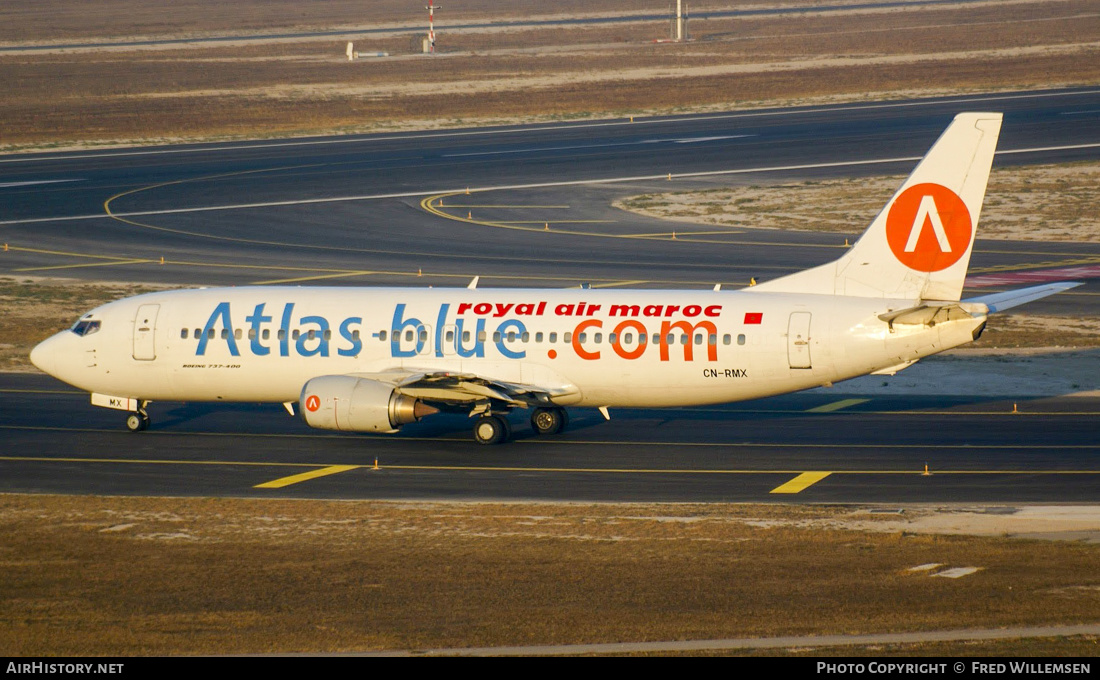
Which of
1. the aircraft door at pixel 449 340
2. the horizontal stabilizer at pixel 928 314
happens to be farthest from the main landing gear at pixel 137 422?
the horizontal stabilizer at pixel 928 314

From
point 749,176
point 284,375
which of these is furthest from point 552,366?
point 749,176

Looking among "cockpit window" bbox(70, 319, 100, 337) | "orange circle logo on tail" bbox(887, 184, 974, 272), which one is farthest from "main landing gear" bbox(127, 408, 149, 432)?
"orange circle logo on tail" bbox(887, 184, 974, 272)

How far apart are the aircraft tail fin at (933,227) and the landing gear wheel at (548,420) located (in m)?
9.31

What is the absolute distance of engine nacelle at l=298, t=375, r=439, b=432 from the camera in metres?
40.5

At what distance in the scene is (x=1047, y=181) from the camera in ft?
282

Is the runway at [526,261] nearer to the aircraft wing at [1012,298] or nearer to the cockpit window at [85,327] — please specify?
the cockpit window at [85,327]

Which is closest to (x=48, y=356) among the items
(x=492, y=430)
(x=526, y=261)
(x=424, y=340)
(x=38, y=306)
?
(x=424, y=340)

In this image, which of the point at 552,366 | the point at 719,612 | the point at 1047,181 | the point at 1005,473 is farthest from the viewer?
the point at 1047,181

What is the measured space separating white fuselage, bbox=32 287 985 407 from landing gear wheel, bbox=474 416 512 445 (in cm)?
134

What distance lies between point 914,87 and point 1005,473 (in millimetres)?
91968

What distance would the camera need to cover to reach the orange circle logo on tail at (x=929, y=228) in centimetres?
3881

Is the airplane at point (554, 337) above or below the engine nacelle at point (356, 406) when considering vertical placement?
above

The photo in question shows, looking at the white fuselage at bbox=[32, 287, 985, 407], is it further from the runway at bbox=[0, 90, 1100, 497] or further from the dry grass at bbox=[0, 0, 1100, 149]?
the dry grass at bbox=[0, 0, 1100, 149]

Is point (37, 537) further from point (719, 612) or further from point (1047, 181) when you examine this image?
point (1047, 181)
